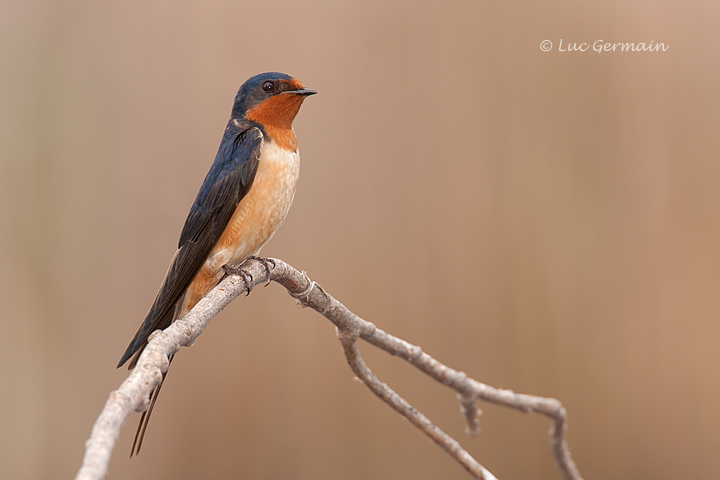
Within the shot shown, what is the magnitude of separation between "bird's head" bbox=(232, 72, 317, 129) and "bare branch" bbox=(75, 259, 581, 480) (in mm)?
330

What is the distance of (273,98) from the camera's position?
1326 mm

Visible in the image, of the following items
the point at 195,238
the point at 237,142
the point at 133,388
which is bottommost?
the point at 133,388

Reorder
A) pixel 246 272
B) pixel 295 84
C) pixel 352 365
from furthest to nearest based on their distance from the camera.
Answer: pixel 295 84 < pixel 246 272 < pixel 352 365

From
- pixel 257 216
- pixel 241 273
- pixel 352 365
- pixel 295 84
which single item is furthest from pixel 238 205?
pixel 352 365

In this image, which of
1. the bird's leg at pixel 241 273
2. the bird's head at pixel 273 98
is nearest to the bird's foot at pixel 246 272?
the bird's leg at pixel 241 273

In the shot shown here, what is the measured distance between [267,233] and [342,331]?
0.38 metres

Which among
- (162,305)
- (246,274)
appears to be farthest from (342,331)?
(162,305)

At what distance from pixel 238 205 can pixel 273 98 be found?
25cm

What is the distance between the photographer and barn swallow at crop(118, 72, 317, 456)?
1.26m

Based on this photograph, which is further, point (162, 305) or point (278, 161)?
point (278, 161)

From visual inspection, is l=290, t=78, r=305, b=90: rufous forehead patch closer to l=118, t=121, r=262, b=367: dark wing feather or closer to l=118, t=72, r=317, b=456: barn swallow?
l=118, t=72, r=317, b=456: barn swallow

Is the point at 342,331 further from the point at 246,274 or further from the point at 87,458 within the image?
the point at 87,458

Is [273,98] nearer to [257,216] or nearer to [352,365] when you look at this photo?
[257,216]

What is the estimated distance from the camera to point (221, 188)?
127cm
